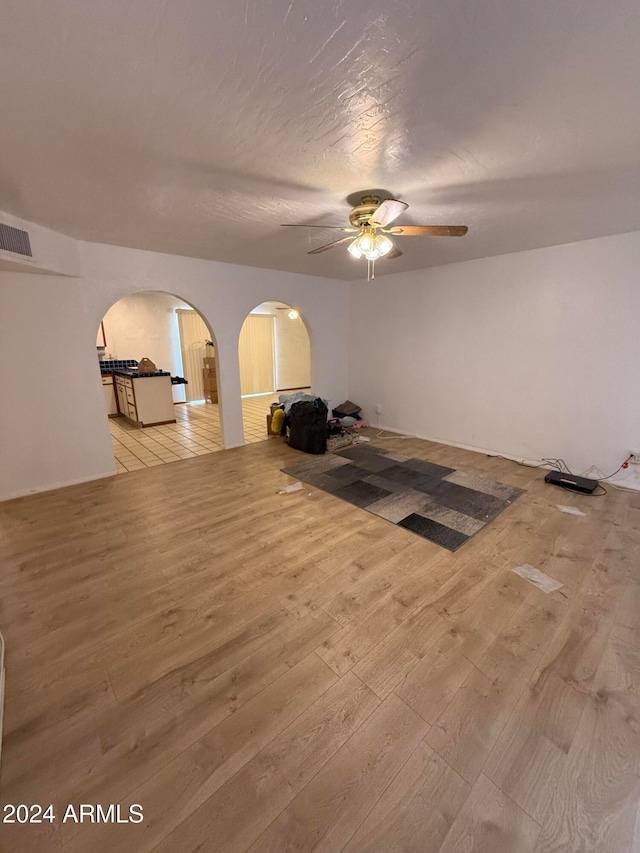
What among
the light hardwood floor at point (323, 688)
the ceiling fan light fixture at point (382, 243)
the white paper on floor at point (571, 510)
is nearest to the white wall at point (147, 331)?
the light hardwood floor at point (323, 688)

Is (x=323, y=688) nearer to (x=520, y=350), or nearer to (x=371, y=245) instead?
(x=371, y=245)

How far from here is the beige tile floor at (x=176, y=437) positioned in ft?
14.1

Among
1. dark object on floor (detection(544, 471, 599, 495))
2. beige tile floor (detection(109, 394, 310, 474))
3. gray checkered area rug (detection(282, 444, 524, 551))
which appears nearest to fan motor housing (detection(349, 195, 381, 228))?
gray checkered area rug (detection(282, 444, 524, 551))

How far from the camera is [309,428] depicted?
4348mm

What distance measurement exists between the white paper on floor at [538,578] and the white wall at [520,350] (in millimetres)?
2128

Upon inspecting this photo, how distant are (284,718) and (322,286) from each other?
17.0ft

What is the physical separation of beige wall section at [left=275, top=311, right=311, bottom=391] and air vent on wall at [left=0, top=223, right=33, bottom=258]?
642 centimetres

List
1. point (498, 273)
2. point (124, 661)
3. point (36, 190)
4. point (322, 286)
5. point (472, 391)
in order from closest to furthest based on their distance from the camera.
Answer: point (124, 661), point (36, 190), point (498, 273), point (472, 391), point (322, 286)

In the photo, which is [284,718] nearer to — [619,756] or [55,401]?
[619,756]

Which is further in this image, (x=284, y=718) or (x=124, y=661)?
(x=124, y=661)

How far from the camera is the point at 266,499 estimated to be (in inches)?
123

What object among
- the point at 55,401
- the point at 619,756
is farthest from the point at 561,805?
the point at 55,401

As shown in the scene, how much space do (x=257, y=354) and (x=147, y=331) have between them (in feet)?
8.51

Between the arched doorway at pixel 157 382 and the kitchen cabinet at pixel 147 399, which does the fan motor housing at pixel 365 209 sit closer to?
the arched doorway at pixel 157 382
